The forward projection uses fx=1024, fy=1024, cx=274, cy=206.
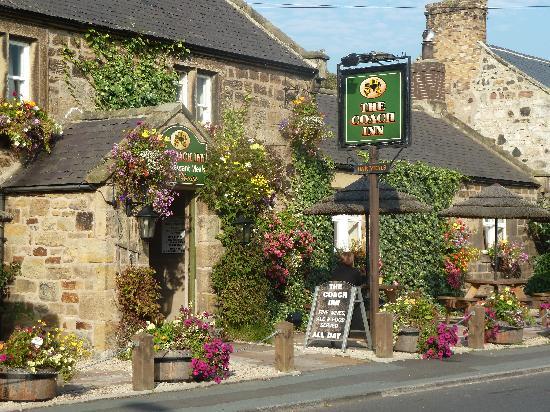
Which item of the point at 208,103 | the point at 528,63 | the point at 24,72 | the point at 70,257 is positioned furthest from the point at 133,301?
the point at 528,63

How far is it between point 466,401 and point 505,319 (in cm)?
640

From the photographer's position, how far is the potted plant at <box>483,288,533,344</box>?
59.8 feet

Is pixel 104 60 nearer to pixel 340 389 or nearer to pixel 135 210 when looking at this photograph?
pixel 135 210

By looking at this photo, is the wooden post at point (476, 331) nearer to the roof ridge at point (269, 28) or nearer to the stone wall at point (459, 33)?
the roof ridge at point (269, 28)

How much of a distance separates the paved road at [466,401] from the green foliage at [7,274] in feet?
20.2

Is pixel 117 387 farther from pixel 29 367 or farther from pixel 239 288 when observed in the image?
pixel 239 288

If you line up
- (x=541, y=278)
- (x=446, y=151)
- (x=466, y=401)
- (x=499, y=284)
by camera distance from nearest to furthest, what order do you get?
(x=466, y=401) → (x=499, y=284) → (x=446, y=151) → (x=541, y=278)

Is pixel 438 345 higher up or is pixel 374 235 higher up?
pixel 374 235

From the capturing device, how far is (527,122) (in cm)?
3125

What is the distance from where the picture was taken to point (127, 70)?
1805cm

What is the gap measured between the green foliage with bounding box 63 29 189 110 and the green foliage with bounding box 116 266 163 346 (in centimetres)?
371

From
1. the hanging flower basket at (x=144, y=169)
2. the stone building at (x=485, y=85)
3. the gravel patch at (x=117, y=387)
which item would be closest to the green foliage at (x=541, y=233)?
the stone building at (x=485, y=85)

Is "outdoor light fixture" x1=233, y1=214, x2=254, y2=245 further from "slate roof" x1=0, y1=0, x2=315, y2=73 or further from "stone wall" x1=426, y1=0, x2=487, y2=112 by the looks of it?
"stone wall" x1=426, y1=0, x2=487, y2=112

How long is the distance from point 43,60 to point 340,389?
25.3ft
